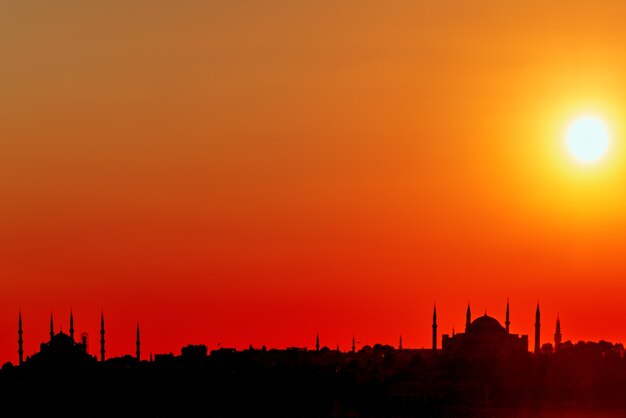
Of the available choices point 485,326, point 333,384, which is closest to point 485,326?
point 485,326

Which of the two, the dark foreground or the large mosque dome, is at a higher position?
the large mosque dome

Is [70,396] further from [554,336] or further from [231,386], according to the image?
[554,336]

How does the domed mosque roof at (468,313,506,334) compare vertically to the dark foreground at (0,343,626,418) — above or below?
above

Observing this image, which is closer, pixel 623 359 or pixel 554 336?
pixel 623 359

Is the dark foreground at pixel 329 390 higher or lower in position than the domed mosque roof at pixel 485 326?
lower

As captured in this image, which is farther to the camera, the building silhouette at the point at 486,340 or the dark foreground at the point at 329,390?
the building silhouette at the point at 486,340

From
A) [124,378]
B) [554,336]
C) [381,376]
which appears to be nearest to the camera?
[124,378]

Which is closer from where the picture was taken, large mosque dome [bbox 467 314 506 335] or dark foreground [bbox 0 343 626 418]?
dark foreground [bbox 0 343 626 418]

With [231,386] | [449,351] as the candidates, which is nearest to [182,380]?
[231,386]
